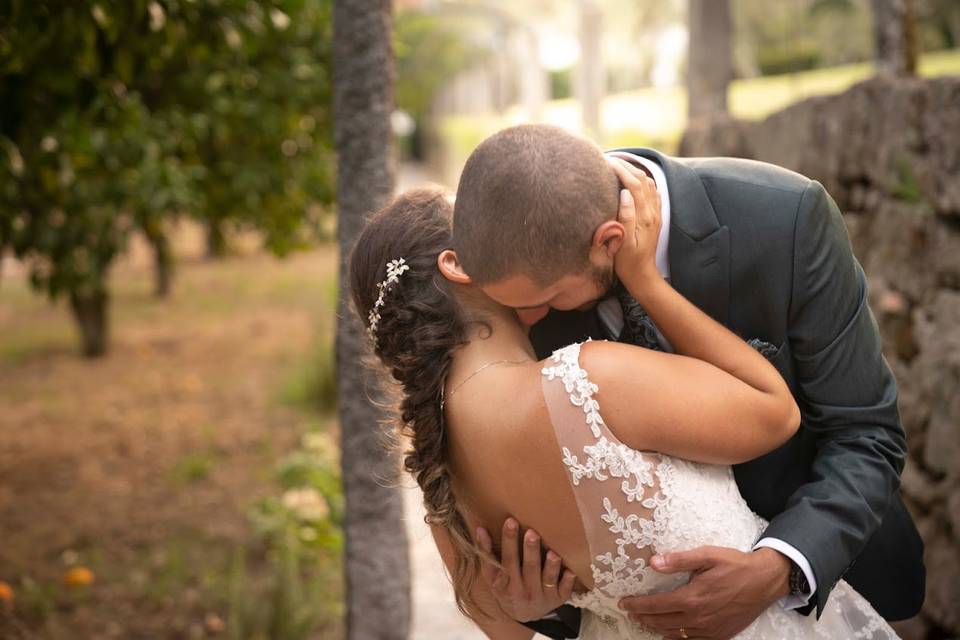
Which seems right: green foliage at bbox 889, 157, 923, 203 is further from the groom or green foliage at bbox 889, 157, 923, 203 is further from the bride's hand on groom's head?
the bride's hand on groom's head

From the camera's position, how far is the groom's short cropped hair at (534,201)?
6.04 feet

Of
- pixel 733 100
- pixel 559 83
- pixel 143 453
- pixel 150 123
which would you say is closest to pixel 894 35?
pixel 733 100

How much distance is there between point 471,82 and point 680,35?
17.1 metres

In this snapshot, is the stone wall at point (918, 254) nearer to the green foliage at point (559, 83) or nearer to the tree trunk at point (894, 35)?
the tree trunk at point (894, 35)

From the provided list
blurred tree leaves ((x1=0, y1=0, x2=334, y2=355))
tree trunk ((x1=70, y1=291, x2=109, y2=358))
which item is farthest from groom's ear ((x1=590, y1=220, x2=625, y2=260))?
tree trunk ((x1=70, y1=291, x2=109, y2=358))

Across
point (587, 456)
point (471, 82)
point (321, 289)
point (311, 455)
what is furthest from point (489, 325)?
point (471, 82)

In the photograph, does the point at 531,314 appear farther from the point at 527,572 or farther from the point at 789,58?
the point at 789,58

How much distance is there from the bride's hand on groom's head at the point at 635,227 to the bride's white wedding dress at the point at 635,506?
0.20m

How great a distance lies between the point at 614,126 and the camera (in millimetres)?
10664

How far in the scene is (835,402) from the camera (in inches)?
86.3

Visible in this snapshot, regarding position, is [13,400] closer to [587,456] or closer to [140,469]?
[140,469]

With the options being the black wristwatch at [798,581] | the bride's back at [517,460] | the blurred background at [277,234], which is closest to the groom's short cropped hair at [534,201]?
the bride's back at [517,460]

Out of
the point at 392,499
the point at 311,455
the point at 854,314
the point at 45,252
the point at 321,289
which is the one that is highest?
the point at 854,314

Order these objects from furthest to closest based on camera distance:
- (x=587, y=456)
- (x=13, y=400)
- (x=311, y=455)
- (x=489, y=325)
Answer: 1. (x=13, y=400)
2. (x=311, y=455)
3. (x=489, y=325)
4. (x=587, y=456)
